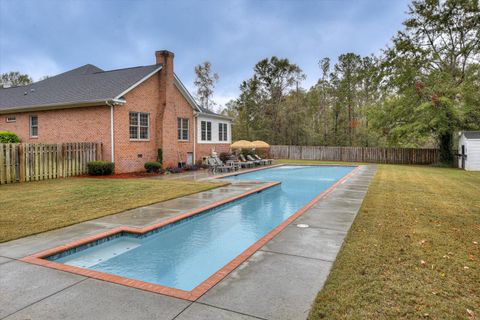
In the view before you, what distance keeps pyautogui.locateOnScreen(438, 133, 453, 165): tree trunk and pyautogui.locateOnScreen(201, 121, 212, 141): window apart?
58.4ft

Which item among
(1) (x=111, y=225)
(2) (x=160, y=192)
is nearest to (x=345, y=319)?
(1) (x=111, y=225)

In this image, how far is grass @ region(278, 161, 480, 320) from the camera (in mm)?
3059

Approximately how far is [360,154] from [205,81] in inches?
882

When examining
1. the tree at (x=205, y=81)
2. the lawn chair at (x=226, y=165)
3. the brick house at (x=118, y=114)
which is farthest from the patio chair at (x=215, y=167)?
the tree at (x=205, y=81)

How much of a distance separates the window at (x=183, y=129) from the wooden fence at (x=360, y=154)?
1427 cm

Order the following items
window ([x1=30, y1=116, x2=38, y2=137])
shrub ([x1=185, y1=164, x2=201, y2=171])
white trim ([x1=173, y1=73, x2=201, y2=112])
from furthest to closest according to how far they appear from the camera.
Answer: white trim ([x1=173, y1=73, x2=201, y2=112]) < shrub ([x1=185, y1=164, x2=201, y2=171]) < window ([x1=30, y1=116, x2=38, y2=137])

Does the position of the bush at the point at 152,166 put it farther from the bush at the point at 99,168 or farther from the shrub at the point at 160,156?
the bush at the point at 99,168

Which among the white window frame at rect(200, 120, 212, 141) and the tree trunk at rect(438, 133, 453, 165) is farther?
the tree trunk at rect(438, 133, 453, 165)

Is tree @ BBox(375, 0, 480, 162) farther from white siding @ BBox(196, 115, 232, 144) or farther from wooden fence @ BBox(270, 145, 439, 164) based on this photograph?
white siding @ BBox(196, 115, 232, 144)

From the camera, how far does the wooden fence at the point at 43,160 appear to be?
11.7 meters

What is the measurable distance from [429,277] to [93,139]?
1518 centimetres

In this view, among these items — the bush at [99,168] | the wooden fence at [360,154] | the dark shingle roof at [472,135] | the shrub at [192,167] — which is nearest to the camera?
the bush at [99,168]

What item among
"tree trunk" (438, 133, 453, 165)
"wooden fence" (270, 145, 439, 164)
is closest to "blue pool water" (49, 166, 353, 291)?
"tree trunk" (438, 133, 453, 165)

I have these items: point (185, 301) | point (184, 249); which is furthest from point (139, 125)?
point (185, 301)
